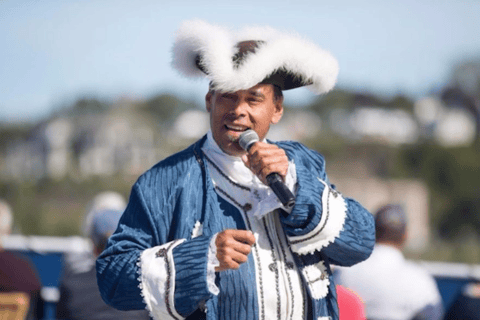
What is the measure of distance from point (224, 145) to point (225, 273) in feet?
1.35

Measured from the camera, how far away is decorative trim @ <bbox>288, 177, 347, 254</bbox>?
7.75 feet

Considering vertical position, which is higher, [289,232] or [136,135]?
[289,232]

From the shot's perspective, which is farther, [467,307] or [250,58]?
[467,307]

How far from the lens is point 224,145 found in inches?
98.9

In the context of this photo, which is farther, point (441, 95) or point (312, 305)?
point (441, 95)

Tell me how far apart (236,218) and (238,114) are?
322 millimetres

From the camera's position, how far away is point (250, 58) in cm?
239

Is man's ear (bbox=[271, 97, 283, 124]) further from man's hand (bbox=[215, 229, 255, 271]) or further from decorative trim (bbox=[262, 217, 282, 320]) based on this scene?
man's hand (bbox=[215, 229, 255, 271])

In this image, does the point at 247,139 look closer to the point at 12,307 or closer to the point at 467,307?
the point at 467,307

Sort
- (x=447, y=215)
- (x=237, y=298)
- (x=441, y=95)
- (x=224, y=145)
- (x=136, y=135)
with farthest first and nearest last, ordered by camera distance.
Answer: (x=441, y=95)
(x=136, y=135)
(x=447, y=215)
(x=224, y=145)
(x=237, y=298)

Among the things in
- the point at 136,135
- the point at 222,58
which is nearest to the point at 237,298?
the point at 222,58

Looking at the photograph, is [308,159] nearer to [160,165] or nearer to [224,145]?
[224,145]

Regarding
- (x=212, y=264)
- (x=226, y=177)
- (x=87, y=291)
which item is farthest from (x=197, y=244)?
(x=87, y=291)

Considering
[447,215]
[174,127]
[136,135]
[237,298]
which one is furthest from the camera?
[174,127]
